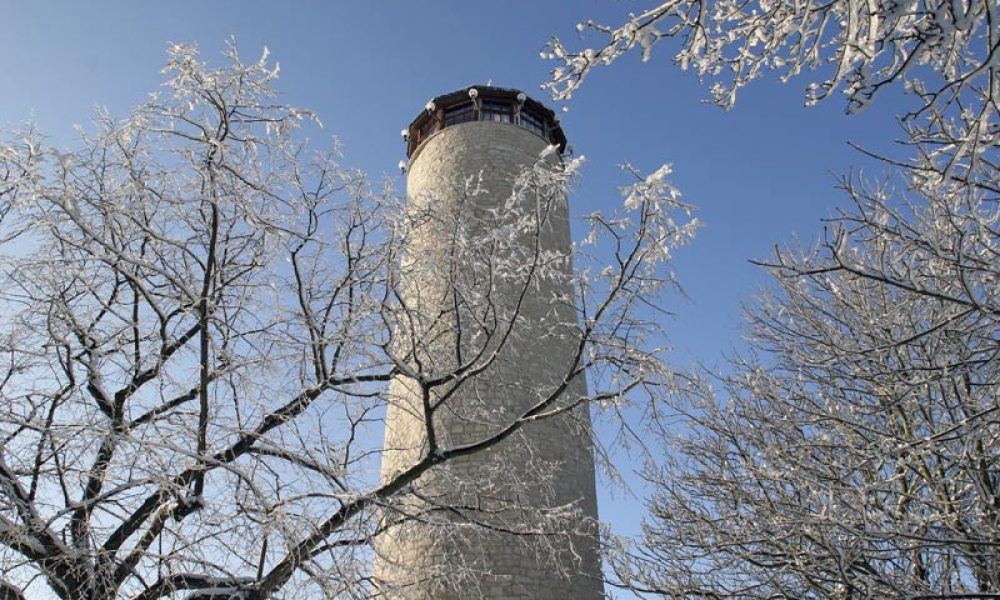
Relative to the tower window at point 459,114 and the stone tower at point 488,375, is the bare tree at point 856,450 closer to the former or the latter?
the stone tower at point 488,375

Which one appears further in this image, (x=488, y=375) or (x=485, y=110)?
(x=485, y=110)

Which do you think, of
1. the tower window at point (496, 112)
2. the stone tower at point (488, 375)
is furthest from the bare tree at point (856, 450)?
the tower window at point (496, 112)

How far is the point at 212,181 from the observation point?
449cm

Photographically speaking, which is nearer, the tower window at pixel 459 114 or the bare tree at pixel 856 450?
the bare tree at pixel 856 450

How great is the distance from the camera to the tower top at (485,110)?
477 inches

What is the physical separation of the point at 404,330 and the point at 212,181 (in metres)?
1.64

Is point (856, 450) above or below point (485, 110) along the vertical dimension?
below

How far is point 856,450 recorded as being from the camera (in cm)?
506

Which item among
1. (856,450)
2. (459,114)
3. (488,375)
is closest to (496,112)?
(459,114)

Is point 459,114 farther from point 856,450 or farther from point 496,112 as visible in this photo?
point 856,450

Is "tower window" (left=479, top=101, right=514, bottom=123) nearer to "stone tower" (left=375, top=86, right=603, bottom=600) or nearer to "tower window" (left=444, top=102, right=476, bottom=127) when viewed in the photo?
"stone tower" (left=375, top=86, right=603, bottom=600)

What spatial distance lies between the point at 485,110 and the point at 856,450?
8860 millimetres

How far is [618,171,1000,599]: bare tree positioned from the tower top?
21.1 feet

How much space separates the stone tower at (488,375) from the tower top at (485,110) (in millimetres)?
25
